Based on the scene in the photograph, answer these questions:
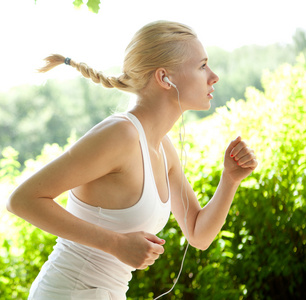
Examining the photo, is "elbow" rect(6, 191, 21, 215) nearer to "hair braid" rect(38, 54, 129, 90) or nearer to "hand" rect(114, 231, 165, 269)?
"hand" rect(114, 231, 165, 269)

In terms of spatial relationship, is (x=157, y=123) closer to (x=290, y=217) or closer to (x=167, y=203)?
(x=167, y=203)

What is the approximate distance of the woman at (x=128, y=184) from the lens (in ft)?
4.25

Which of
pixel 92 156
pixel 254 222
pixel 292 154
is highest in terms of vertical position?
pixel 92 156

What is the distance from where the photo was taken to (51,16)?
3.75 meters

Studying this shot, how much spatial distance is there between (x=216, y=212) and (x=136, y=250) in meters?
0.49

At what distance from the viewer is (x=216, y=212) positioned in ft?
5.58

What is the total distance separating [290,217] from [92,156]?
6.26 feet

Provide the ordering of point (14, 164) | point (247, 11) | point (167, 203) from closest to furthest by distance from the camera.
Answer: point (167, 203), point (14, 164), point (247, 11)

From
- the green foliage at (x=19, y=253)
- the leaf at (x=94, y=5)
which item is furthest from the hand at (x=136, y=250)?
the green foliage at (x=19, y=253)

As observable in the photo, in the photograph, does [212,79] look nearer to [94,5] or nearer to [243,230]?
[94,5]

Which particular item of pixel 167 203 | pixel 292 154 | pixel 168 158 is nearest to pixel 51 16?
Answer: pixel 292 154

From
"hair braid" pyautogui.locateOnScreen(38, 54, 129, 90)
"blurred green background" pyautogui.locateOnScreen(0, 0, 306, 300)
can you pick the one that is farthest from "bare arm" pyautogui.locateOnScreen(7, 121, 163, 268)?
"blurred green background" pyautogui.locateOnScreen(0, 0, 306, 300)

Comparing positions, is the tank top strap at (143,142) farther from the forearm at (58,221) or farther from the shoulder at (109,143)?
the forearm at (58,221)

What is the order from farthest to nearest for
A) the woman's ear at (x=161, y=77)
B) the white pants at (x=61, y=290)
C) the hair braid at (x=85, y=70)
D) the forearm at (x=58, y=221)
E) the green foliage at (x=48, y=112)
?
the green foliage at (x=48, y=112)
the hair braid at (x=85, y=70)
the woman's ear at (x=161, y=77)
the white pants at (x=61, y=290)
the forearm at (x=58, y=221)
